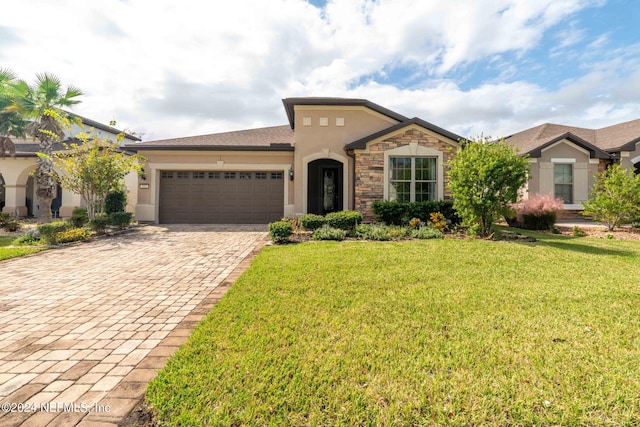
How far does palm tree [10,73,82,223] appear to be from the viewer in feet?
41.0

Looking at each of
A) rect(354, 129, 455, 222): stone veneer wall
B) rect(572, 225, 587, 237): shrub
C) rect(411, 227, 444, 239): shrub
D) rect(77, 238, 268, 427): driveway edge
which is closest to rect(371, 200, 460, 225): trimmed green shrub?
rect(354, 129, 455, 222): stone veneer wall

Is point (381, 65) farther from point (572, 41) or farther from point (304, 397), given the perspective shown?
point (304, 397)

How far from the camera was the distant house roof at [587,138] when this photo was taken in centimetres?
1312

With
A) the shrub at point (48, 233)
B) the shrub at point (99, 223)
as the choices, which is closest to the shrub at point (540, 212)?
the shrub at point (99, 223)

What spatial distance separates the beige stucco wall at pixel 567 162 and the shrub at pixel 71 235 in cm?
1897

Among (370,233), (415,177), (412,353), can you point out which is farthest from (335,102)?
(412,353)

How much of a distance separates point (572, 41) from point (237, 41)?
11.7 metres

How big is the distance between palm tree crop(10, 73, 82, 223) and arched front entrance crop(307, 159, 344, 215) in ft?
35.7

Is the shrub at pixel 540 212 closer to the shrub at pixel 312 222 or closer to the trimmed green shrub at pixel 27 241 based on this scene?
the shrub at pixel 312 222

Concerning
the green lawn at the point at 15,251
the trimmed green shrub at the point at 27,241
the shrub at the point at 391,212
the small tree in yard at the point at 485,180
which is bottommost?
the green lawn at the point at 15,251

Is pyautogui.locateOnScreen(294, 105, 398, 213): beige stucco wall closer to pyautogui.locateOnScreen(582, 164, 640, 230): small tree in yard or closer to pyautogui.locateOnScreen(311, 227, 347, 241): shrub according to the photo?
pyautogui.locateOnScreen(311, 227, 347, 241): shrub

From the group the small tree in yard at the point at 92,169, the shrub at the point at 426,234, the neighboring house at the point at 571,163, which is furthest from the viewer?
the neighboring house at the point at 571,163

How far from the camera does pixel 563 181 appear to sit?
13.6 metres

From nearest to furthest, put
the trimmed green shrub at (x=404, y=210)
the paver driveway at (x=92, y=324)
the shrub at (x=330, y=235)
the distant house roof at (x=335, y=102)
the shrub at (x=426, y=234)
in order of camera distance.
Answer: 1. the paver driveway at (x=92, y=324)
2. the shrub at (x=330, y=235)
3. the shrub at (x=426, y=234)
4. the trimmed green shrub at (x=404, y=210)
5. the distant house roof at (x=335, y=102)
